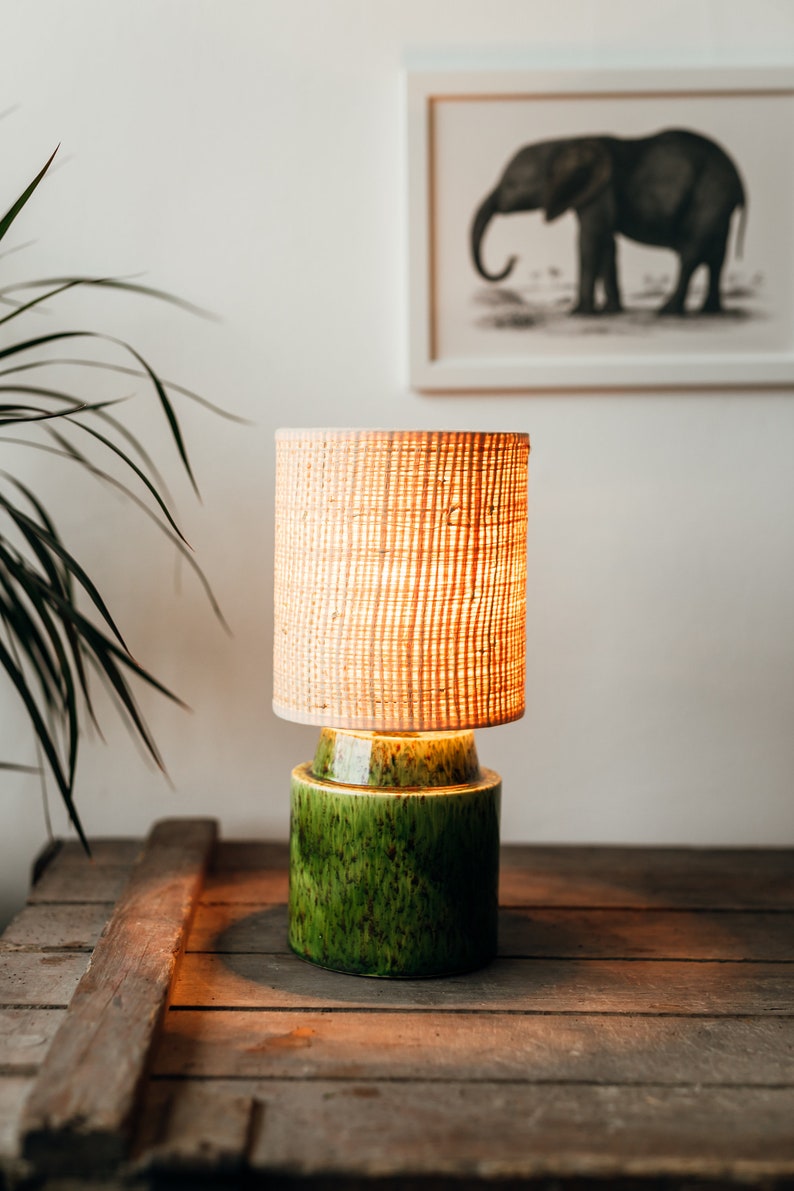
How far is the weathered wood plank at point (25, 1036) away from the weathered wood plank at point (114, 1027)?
0.13 ft

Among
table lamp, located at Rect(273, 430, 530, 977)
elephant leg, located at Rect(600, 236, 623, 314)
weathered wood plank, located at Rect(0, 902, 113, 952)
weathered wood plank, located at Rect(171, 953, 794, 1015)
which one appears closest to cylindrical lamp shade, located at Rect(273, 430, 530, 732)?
table lamp, located at Rect(273, 430, 530, 977)

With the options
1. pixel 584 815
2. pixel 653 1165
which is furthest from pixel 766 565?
pixel 653 1165

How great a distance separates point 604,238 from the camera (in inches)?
55.9

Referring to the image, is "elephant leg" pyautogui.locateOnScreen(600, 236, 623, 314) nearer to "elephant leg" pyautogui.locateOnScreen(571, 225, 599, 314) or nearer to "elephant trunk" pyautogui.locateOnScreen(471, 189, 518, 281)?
"elephant leg" pyautogui.locateOnScreen(571, 225, 599, 314)

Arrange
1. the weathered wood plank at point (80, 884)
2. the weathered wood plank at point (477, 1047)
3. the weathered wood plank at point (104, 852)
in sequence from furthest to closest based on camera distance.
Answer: the weathered wood plank at point (104, 852) < the weathered wood plank at point (80, 884) < the weathered wood plank at point (477, 1047)

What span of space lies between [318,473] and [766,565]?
0.78 metres

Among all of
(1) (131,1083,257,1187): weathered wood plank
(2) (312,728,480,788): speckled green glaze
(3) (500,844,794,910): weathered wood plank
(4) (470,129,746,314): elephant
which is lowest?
(3) (500,844,794,910): weathered wood plank

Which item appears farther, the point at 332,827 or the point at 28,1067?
the point at 332,827

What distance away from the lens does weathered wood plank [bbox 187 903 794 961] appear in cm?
113

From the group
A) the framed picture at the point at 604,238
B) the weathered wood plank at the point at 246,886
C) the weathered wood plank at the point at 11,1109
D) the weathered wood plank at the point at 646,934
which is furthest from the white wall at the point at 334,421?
the weathered wood plank at the point at 11,1109

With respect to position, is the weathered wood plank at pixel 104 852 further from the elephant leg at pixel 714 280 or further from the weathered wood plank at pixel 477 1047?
the elephant leg at pixel 714 280

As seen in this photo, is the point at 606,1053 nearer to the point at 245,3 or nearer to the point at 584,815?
the point at 584,815

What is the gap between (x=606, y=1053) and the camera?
0.90 meters

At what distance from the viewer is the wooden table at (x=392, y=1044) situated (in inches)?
29.2
